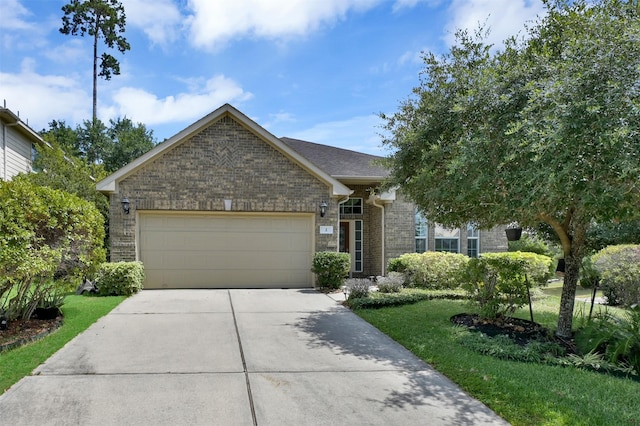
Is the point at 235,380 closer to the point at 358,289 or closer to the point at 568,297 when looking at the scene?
the point at 568,297

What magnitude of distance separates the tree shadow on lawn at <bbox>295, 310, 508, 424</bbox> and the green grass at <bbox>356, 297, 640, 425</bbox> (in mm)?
166

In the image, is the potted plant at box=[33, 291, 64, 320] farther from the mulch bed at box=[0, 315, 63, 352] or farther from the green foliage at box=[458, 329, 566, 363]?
the green foliage at box=[458, 329, 566, 363]

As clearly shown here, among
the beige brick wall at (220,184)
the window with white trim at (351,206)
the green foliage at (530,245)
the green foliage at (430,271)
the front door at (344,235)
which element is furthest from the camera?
the green foliage at (530,245)

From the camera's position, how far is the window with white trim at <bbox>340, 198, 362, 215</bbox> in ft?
50.7

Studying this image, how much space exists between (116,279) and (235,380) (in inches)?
277

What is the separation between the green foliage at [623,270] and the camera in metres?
8.82

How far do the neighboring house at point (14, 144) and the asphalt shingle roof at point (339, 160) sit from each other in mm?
9979

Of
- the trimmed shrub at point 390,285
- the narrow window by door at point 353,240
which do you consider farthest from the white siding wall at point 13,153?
the trimmed shrub at point 390,285

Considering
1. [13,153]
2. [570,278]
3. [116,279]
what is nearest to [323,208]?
[116,279]

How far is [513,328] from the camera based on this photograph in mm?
7043

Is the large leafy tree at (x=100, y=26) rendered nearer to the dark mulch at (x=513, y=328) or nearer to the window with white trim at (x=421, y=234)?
the window with white trim at (x=421, y=234)

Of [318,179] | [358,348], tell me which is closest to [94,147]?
[318,179]

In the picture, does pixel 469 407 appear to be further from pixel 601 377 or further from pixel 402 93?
pixel 402 93

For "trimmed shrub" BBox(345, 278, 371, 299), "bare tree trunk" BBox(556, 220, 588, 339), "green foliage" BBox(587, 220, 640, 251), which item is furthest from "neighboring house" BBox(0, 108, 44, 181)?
"green foliage" BBox(587, 220, 640, 251)
